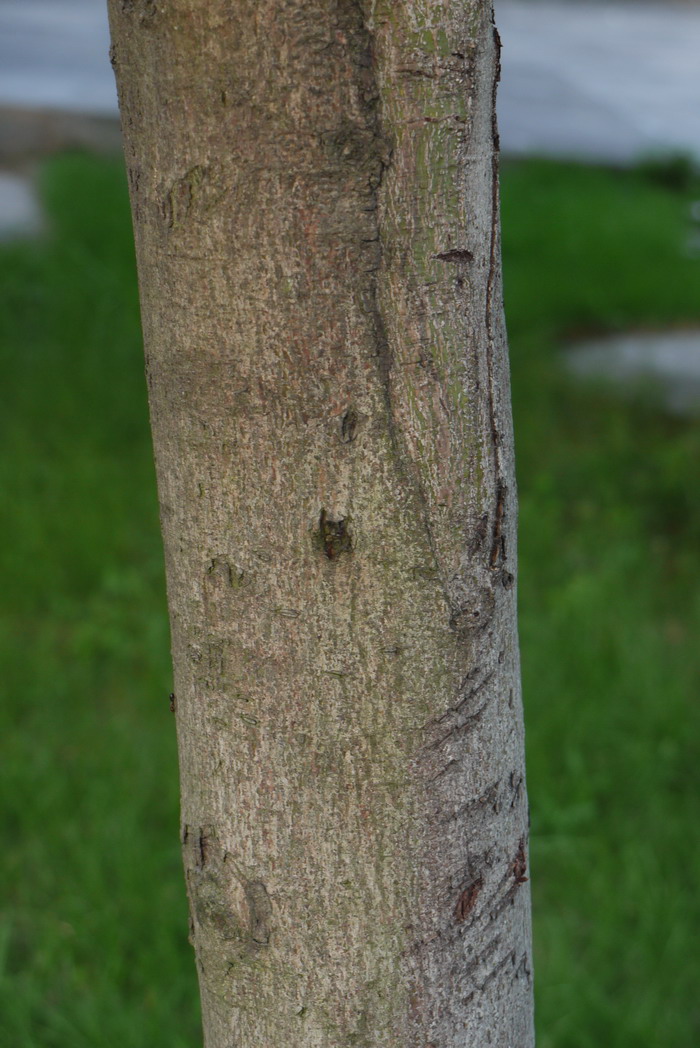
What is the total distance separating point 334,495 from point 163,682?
7.40 ft

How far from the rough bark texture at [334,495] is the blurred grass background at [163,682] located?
3.84 ft

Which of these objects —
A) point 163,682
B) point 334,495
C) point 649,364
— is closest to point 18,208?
point 649,364

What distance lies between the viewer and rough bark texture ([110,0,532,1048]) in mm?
664

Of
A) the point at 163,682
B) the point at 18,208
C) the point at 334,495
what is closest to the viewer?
the point at 334,495

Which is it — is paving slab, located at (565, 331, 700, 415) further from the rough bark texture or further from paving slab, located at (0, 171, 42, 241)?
the rough bark texture

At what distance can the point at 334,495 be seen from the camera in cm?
72

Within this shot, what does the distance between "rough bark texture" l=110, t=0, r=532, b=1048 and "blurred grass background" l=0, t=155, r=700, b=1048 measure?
117cm

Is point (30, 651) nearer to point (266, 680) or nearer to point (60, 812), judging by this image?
point (60, 812)

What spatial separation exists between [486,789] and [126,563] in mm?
2713

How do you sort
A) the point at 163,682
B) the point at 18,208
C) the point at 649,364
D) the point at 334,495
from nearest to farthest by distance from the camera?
the point at 334,495
the point at 163,682
the point at 649,364
the point at 18,208

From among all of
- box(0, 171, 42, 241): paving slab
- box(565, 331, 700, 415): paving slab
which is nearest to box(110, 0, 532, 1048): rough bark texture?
box(565, 331, 700, 415): paving slab

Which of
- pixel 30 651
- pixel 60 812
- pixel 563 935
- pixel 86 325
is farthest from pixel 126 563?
pixel 563 935

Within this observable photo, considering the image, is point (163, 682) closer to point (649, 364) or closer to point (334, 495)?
point (334, 495)

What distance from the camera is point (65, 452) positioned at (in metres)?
3.77
